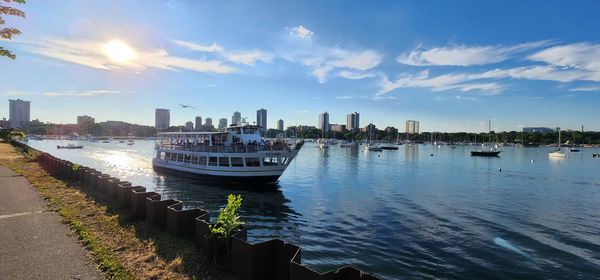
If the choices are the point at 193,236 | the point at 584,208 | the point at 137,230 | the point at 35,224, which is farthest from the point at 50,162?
the point at 584,208

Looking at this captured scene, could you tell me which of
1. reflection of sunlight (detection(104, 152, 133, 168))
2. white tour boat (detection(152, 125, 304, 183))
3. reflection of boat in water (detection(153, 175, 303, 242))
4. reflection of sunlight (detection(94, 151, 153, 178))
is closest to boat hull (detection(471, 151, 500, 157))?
white tour boat (detection(152, 125, 304, 183))

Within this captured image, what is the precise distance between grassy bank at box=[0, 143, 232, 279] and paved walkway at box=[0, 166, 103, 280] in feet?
0.98

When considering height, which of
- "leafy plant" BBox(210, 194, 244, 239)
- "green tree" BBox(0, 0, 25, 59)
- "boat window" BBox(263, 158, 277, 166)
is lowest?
"boat window" BBox(263, 158, 277, 166)

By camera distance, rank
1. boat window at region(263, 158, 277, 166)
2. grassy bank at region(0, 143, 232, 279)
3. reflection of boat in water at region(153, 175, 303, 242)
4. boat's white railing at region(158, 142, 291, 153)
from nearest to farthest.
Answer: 1. grassy bank at region(0, 143, 232, 279)
2. reflection of boat in water at region(153, 175, 303, 242)
3. boat's white railing at region(158, 142, 291, 153)
4. boat window at region(263, 158, 277, 166)

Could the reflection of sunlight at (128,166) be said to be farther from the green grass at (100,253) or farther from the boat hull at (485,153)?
the boat hull at (485,153)

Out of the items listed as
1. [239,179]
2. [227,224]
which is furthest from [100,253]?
[239,179]

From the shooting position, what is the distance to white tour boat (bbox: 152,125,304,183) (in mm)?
39000

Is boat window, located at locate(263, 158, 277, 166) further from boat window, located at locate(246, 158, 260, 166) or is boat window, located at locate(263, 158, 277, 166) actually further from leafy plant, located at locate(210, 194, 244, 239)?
leafy plant, located at locate(210, 194, 244, 239)

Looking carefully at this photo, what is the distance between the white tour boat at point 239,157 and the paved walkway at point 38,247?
2442 centimetres

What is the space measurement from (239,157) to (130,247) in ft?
98.0

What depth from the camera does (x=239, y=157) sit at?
3978cm

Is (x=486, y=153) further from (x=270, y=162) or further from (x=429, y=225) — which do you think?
(x=429, y=225)

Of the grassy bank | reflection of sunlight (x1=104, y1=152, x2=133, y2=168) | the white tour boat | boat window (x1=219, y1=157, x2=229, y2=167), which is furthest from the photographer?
reflection of sunlight (x1=104, y1=152, x2=133, y2=168)

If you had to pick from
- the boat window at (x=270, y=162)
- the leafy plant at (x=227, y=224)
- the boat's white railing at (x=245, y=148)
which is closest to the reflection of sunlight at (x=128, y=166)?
the boat's white railing at (x=245, y=148)
